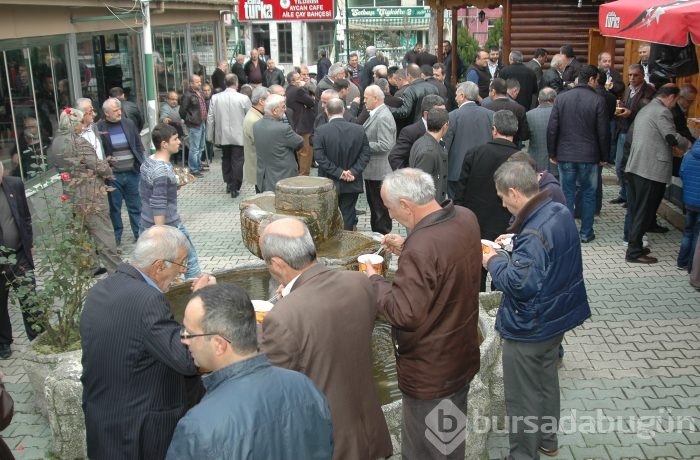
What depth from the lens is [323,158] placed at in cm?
932

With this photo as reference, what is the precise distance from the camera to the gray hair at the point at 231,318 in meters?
2.92

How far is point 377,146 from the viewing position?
9.79 metres

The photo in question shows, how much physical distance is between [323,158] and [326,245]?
7.42ft

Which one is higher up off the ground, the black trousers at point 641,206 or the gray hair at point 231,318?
the gray hair at point 231,318

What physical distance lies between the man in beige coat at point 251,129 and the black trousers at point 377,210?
1.76 metres

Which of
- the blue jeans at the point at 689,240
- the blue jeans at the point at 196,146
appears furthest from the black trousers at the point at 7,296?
the blue jeans at the point at 196,146

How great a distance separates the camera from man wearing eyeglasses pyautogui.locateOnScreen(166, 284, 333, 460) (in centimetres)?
262

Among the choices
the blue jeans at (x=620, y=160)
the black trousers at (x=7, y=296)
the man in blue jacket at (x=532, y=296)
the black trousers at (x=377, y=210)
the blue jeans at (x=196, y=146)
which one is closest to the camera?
the man in blue jacket at (x=532, y=296)

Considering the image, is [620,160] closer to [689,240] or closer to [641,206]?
[641,206]

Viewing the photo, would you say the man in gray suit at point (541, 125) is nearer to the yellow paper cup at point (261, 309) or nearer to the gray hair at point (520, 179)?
the gray hair at point (520, 179)

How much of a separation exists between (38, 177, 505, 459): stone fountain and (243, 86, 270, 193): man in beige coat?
2899mm

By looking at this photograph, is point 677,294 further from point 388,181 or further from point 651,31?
point 388,181

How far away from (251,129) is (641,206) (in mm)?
5205

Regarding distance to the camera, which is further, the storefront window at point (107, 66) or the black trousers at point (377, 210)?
the storefront window at point (107, 66)
